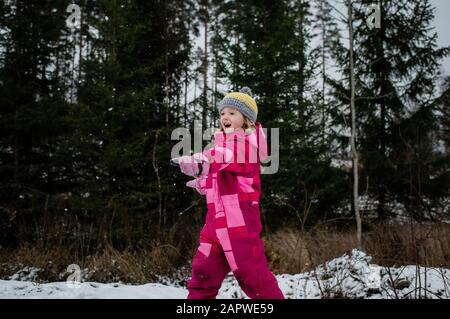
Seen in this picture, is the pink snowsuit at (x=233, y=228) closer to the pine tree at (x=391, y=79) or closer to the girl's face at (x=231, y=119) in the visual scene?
the girl's face at (x=231, y=119)

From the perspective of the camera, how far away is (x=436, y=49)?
9141 millimetres

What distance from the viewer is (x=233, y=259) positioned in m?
1.85

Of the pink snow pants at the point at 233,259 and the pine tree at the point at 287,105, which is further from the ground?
the pine tree at the point at 287,105

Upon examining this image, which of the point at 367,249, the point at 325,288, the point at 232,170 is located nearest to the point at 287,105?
the point at 367,249

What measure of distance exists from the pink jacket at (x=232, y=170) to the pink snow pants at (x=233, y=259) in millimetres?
67

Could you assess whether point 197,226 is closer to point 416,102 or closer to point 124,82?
point 124,82

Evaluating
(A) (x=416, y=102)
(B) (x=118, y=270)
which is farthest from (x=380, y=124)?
(B) (x=118, y=270)

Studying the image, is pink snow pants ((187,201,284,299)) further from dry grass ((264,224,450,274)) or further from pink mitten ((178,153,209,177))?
dry grass ((264,224,450,274))

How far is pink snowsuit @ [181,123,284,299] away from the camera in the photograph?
6.04ft

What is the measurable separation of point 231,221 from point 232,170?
0.30 meters

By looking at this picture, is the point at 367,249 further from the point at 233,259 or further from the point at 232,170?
the point at 232,170

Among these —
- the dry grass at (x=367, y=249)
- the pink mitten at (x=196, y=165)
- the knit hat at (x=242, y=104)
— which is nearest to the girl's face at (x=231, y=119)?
the knit hat at (x=242, y=104)

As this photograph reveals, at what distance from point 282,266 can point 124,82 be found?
631cm

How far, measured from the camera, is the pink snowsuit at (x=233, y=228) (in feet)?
6.04
